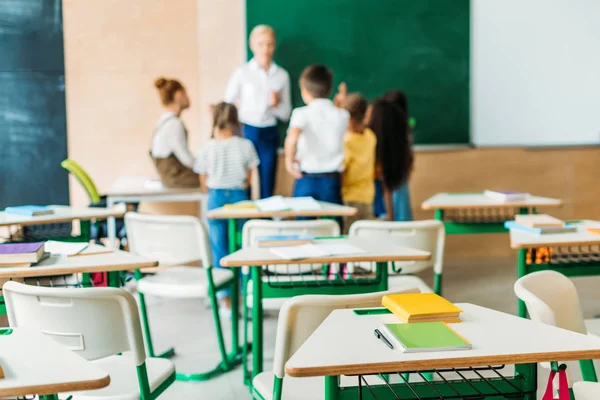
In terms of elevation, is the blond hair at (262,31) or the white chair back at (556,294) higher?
the blond hair at (262,31)

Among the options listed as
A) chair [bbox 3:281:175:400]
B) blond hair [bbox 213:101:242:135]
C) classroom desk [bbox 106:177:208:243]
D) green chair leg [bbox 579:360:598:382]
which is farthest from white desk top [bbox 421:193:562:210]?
chair [bbox 3:281:175:400]

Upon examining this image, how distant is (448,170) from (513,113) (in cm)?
78

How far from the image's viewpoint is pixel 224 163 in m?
4.79

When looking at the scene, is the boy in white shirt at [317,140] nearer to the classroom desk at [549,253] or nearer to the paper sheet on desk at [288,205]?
the paper sheet on desk at [288,205]

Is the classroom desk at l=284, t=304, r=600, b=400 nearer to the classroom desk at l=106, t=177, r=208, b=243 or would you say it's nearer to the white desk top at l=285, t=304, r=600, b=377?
the white desk top at l=285, t=304, r=600, b=377

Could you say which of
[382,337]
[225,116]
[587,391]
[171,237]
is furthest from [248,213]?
[382,337]

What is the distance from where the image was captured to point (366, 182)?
5.16 metres

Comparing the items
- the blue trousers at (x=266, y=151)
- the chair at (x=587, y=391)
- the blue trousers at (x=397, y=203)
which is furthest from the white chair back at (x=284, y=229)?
the blue trousers at (x=266, y=151)

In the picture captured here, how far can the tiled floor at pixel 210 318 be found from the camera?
11.2ft

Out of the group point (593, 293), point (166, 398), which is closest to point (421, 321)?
point (166, 398)

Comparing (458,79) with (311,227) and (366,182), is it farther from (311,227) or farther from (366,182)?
(311,227)

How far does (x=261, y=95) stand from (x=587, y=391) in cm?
440

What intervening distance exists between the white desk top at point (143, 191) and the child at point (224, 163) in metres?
0.77

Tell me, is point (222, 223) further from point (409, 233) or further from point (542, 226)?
point (542, 226)
